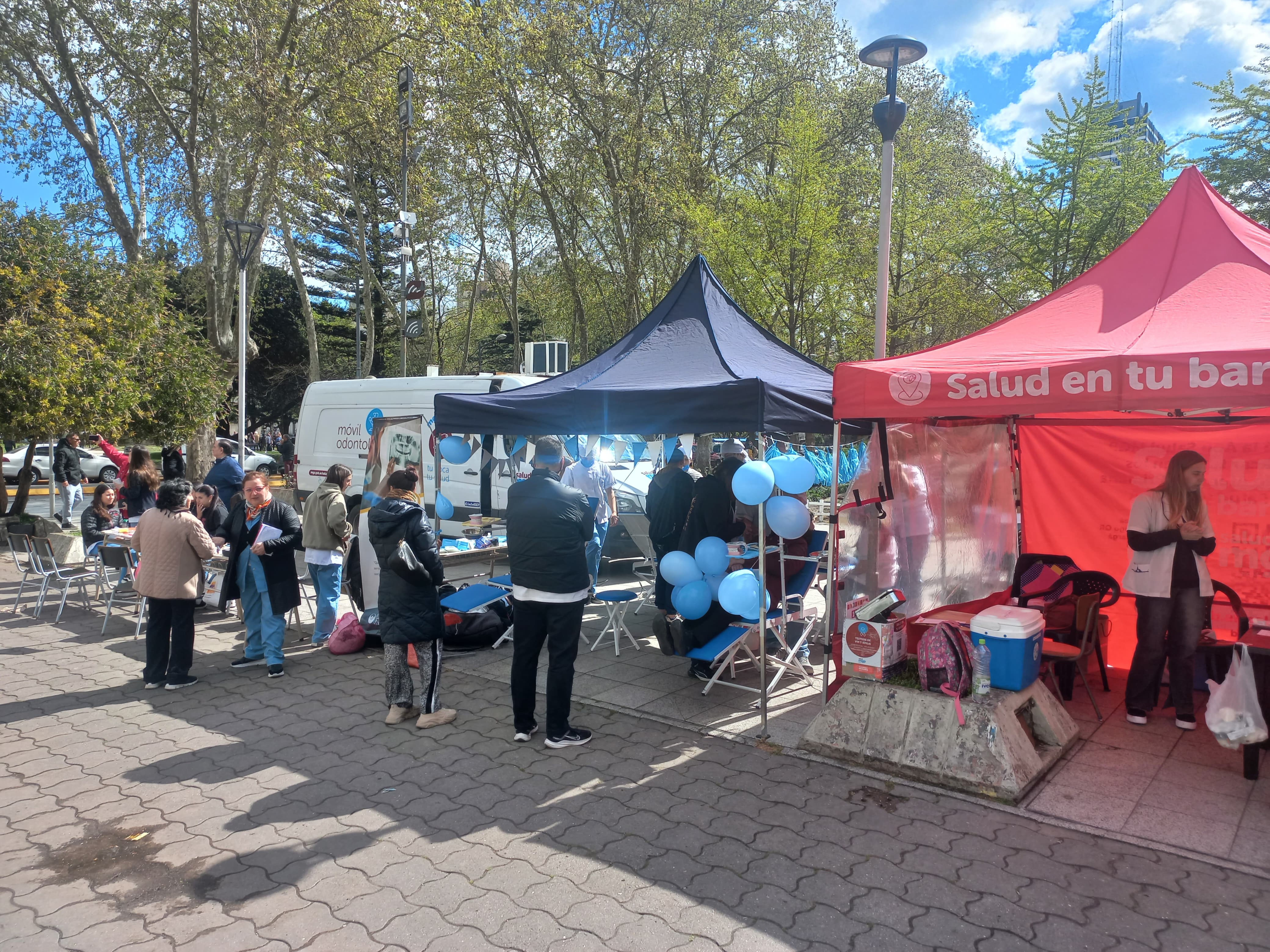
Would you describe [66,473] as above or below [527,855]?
above

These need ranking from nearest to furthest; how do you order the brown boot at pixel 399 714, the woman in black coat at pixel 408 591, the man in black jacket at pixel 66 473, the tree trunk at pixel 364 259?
the woman in black coat at pixel 408 591, the brown boot at pixel 399 714, the man in black jacket at pixel 66 473, the tree trunk at pixel 364 259

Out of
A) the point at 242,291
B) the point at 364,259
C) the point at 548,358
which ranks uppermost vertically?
the point at 364,259

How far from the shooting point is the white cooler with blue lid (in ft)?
14.6

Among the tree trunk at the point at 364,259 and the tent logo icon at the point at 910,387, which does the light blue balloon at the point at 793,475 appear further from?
the tree trunk at the point at 364,259

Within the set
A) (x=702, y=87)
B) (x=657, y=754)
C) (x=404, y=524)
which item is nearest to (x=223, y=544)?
(x=404, y=524)

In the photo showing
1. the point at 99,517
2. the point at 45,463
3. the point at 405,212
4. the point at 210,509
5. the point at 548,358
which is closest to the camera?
the point at 210,509

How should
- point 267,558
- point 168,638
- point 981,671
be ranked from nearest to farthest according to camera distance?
point 981,671 → point 168,638 → point 267,558

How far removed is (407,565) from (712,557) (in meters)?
2.08

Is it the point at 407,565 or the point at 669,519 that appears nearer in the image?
the point at 407,565

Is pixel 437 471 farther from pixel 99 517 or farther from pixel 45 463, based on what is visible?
pixel 45 463

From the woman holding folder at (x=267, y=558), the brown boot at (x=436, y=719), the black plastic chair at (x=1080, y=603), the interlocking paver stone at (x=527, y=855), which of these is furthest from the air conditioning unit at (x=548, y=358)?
the black plastic chair at (x=1080, y=603)

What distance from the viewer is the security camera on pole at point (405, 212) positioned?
48.4ft

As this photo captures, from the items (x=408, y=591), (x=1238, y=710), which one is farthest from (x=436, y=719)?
(x=1238, y=710)

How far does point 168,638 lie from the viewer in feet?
20.7
